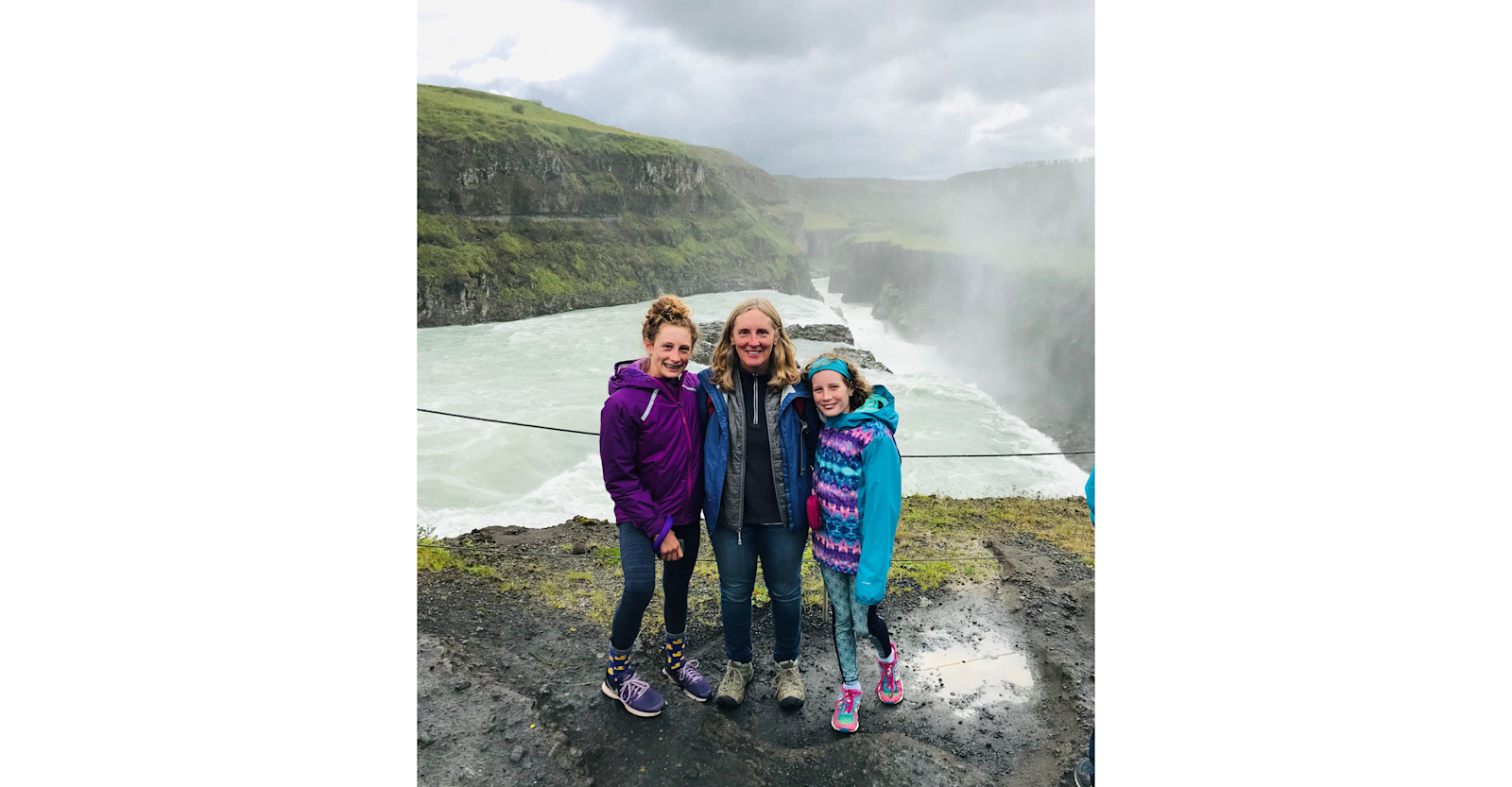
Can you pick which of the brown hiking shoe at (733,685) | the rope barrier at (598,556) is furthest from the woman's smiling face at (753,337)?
the rope barrier at (598,556)

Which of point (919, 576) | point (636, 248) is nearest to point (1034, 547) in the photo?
point (919, 576)

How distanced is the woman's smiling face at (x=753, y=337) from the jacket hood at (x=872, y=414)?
30cm

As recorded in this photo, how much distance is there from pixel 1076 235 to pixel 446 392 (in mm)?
34658

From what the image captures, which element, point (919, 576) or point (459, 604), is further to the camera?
point (919, 576)

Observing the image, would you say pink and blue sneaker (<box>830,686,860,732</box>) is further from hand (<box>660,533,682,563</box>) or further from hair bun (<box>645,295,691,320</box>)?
hair bun (<box>645,295,691,320</box>)

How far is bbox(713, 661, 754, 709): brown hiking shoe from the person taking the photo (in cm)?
238

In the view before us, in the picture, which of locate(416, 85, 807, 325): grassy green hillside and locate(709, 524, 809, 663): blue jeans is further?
locate(416, 85, 807, 325): grassy green hillside

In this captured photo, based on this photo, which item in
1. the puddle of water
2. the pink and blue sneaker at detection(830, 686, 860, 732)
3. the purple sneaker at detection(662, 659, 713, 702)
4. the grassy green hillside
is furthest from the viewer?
the grassy green hillside

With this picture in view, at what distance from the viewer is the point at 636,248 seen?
51781mm

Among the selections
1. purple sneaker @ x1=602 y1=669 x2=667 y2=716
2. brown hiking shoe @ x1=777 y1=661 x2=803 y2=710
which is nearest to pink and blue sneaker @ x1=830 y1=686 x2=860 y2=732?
brown hiking shoe @ x1=777 y1=661 x2=803 y2=710

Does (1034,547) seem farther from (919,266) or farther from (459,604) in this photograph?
(919,266)

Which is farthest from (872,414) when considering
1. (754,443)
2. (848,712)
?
(848,712)

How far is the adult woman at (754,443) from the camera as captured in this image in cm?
212

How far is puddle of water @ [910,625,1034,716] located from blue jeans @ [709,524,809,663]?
2.33ft
